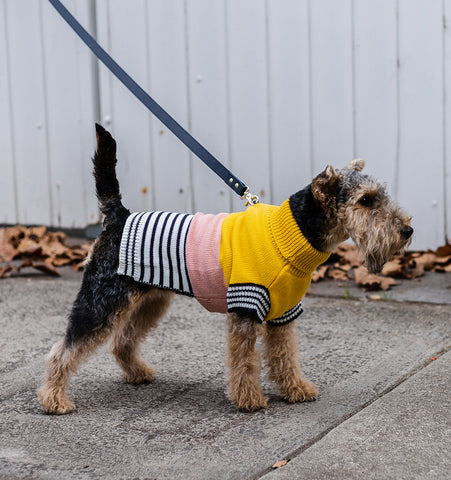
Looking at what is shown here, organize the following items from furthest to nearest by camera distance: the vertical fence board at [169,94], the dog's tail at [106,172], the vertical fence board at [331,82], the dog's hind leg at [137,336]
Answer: the vertical fence board at [169,94]
the vertical fence board at [331,82]
the dog's hind leg at [137,336]
the dog's tail at [106,172]

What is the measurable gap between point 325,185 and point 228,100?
2.95m

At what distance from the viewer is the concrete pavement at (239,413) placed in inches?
101

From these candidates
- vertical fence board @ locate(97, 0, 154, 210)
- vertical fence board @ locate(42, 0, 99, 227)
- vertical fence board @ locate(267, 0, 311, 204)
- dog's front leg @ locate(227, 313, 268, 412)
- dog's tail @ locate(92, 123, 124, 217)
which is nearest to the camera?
dog's front leg @ locate(227, 313, 268, 412)

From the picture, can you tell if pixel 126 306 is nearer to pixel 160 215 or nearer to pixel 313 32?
pixel 160 215

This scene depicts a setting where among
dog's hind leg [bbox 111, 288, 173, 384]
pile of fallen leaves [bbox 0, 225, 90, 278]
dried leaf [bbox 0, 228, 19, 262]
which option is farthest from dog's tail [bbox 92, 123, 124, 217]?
dried leaf [bbox 0, 228, 19, 262]

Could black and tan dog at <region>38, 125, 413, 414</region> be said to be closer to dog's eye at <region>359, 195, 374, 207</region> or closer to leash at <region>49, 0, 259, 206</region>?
dog's eye at <region>359, 195, 374, 207</region>

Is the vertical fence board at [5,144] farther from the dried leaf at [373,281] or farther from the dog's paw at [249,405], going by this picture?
the dog's paw at [249,405]

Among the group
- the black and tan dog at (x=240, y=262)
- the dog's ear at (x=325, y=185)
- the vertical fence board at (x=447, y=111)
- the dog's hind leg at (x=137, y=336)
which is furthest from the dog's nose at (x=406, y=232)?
the vertical fence board at (x=447, y=111)

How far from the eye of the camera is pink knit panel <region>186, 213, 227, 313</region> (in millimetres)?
3092

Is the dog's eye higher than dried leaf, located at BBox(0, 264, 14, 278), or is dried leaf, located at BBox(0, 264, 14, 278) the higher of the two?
the dog's eye

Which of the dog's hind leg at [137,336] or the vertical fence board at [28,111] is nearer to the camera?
the dog's hind leg at [137,336]

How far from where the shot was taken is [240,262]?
3.01m

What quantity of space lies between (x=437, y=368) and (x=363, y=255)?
721 mm

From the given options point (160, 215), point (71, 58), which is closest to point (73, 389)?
point (160, 215)
